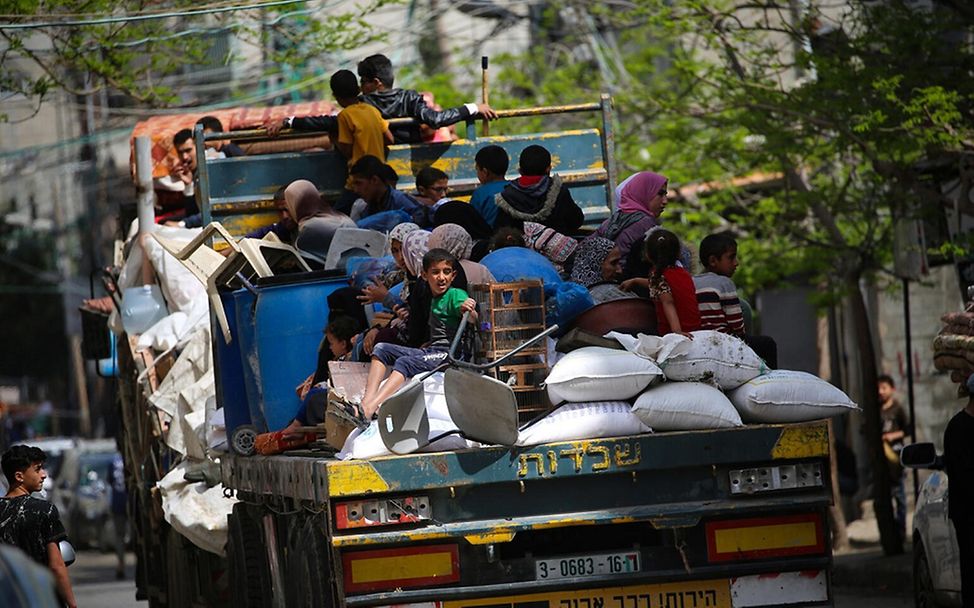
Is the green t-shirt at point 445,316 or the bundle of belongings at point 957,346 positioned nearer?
the green t-shirt at point 445,316

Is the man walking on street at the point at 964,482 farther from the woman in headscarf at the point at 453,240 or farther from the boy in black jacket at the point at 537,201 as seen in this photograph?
the boy in black jacket at the point at 537,201

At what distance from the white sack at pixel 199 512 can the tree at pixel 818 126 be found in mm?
5349

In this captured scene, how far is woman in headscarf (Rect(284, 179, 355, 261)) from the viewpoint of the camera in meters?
10.3

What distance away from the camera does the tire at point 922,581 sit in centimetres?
966

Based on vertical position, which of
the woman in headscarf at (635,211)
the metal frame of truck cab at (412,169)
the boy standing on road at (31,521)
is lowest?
the boy standing on road at (31,521)

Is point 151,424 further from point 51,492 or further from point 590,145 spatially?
point 51,492

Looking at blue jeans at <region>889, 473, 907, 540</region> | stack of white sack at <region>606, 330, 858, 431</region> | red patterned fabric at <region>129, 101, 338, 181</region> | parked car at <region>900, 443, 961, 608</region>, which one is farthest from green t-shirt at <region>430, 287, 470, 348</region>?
blue jeans at <region>889, 473, 907, 540</region>

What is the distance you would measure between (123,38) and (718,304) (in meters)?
7.09

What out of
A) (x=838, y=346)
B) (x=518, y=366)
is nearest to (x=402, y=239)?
(x=518, y=366)

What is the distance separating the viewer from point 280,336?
9203mm

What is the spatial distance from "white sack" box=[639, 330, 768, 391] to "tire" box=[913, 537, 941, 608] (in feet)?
8.54

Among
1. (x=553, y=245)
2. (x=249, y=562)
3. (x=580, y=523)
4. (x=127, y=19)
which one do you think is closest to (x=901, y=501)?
(x=553, y=245)

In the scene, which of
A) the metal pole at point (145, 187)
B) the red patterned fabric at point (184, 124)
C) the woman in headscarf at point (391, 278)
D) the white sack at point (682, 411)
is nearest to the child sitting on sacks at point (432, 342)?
the woman in headscarf at point (391, 278)

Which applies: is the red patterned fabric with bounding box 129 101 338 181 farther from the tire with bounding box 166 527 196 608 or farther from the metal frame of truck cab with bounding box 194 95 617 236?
the tire with bounding box 166 527 196 608
